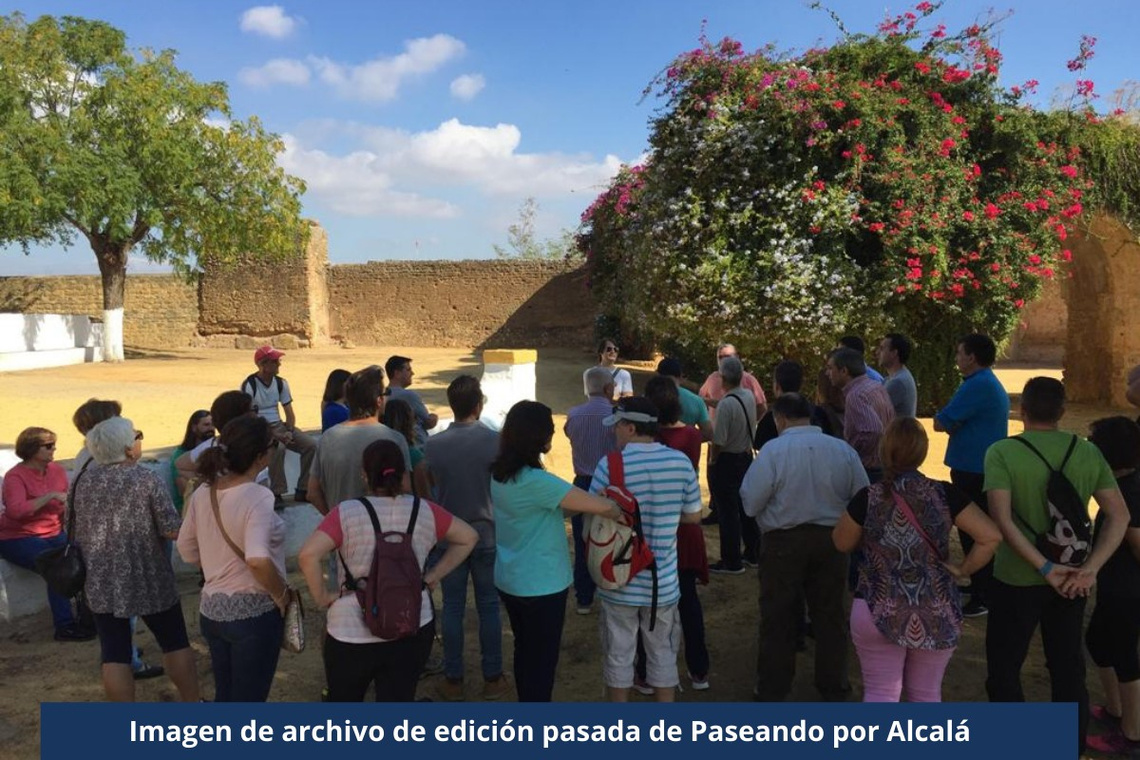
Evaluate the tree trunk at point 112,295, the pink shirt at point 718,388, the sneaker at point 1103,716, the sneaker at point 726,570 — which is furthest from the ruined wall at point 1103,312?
the tree trunk at point 112,295

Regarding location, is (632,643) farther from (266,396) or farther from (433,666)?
(266,396)

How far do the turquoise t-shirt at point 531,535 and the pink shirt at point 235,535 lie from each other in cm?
81

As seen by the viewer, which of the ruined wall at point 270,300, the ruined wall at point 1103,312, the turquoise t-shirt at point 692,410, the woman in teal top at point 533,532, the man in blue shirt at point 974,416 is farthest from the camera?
the ruined wall at point 270,300

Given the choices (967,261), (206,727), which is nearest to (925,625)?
(206,727)

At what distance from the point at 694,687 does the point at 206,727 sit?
2093 millimetres

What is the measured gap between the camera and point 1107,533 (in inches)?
115

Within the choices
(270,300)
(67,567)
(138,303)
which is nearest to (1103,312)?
(67,567)

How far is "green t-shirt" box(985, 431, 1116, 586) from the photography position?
9.53ft

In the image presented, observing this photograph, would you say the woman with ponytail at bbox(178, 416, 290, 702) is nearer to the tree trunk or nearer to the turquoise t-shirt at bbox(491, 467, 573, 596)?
the turquoise t-shirt at bbox(491, 467, 573, 596)

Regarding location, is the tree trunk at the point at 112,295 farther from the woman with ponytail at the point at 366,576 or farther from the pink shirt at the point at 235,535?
the woman with ponytail at the point at 366,576

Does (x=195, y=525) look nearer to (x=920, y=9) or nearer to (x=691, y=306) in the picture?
(x=691, y=306)

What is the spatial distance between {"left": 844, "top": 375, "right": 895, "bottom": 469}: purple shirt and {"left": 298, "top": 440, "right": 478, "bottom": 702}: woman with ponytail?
2487 mm

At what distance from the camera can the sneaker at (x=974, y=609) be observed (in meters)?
4.61

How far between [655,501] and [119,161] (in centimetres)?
1673
